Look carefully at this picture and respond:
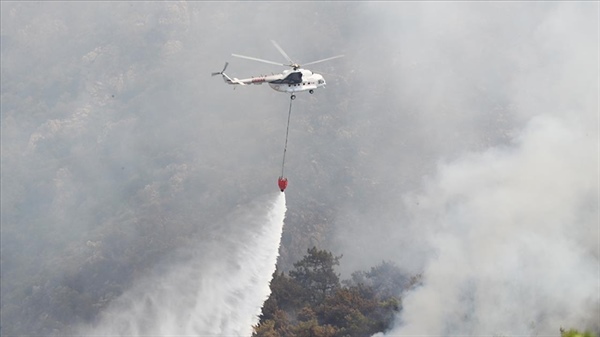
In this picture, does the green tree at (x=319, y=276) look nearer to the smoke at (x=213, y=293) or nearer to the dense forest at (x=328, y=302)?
the dense forest at (x=328, y=302)

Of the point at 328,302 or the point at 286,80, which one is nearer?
the point at 286,80

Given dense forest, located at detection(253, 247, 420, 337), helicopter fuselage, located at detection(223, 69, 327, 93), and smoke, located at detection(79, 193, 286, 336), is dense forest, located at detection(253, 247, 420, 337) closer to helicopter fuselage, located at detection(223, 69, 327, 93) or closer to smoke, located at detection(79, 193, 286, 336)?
smoke, located at detection(79, 193, 286, 336)

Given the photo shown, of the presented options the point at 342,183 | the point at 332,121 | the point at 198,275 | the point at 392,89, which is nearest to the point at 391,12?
the point at 392,89

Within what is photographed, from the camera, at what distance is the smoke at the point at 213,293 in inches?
2445

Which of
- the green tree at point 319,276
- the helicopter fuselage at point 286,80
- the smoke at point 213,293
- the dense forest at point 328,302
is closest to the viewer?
the helicopter fuselage at point 286,80

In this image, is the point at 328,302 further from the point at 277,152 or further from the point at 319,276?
the point at 277,152

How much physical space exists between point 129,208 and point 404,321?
4813 centimetres

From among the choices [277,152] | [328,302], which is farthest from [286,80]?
[277,152]

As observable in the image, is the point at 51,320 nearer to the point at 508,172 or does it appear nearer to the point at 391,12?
the point at 508,172

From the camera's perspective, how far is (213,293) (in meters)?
65.3

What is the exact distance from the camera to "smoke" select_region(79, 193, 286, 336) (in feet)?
204

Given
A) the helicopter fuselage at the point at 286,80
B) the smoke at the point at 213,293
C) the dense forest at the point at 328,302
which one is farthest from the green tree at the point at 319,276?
the helicopter fuselage at the point at 286,80

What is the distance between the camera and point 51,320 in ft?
285

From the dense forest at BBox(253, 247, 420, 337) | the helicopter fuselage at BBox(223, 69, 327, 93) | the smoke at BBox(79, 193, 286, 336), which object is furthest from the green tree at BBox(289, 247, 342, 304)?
the helicopter fuselage at BBox(223, 69, 327, 93)
